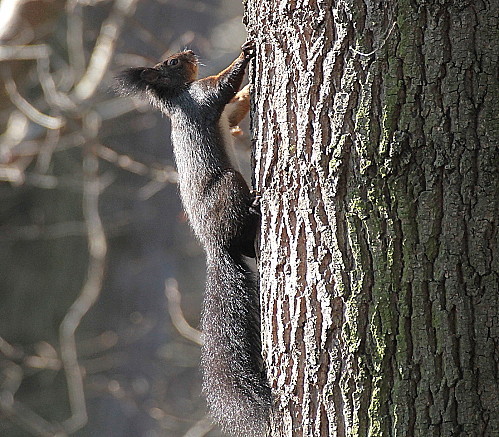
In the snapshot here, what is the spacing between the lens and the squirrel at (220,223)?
1854mm

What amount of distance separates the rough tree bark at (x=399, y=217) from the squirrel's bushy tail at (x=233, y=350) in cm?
21

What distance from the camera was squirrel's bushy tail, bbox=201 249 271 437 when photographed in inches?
70.1

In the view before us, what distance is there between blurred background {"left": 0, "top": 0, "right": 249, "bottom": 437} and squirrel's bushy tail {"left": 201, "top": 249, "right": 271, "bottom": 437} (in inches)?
84.1

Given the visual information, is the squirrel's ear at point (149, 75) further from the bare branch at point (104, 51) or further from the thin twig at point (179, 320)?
the bare branch at point (104, 51)

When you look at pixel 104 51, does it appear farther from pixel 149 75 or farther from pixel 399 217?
pixel 399 217

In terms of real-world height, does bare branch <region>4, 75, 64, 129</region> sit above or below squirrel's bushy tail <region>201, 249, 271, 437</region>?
above

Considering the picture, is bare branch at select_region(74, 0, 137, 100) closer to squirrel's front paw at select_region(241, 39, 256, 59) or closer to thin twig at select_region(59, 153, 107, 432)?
thin twig at select_region(59, 153, 107, 432)

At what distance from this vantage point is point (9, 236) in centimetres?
488

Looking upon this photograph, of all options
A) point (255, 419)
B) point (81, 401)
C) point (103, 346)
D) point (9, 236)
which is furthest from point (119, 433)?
point (255, 419)

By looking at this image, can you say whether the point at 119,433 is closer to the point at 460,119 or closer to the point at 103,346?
the point at 103,346

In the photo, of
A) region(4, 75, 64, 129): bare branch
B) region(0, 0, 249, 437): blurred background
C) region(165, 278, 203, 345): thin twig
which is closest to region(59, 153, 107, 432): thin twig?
region(0, 0, 249, 437): blurred background

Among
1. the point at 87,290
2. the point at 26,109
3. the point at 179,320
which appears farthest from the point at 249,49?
the point at 87,290

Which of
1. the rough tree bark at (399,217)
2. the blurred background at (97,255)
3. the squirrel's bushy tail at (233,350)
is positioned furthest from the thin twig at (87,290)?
the rough tree bark at (399,217)

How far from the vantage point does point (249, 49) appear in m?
1.93
